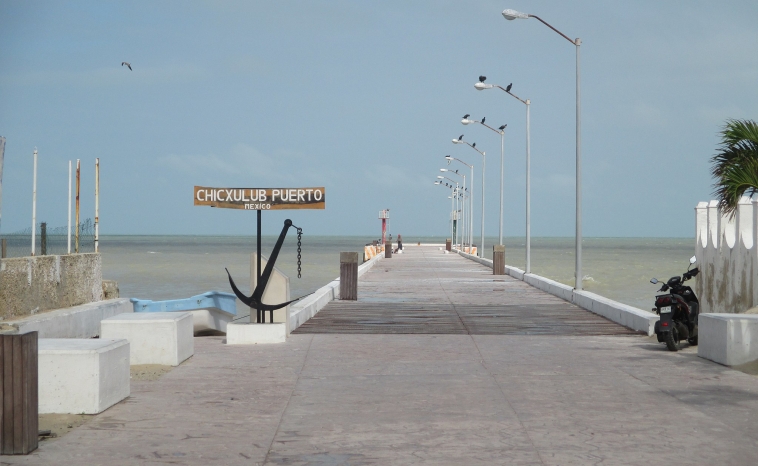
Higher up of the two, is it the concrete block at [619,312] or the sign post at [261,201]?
the sign post at [261,201]

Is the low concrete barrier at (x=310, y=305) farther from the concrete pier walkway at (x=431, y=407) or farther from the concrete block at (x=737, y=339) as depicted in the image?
the concrete block at (x=737, y=339)

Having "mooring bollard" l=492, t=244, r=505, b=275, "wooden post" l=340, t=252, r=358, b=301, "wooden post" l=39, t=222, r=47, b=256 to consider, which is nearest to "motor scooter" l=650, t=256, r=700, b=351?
"wooden post" l=39, t=222, r=47, b=256

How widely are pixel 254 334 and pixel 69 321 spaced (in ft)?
11.0

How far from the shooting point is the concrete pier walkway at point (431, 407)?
8.19 meters

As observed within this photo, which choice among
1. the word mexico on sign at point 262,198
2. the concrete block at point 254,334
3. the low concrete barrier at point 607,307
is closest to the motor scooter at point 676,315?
the low concrete barrier at point 607,307

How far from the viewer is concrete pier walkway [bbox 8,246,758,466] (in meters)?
8.19

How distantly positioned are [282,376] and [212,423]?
3209 mm

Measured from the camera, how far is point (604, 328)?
1958 centimetres

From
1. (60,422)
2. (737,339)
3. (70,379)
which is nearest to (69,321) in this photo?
(70,379)

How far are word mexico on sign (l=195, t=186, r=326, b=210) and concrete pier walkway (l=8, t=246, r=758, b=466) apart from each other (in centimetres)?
243

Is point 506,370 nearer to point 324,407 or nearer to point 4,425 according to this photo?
point 324,407

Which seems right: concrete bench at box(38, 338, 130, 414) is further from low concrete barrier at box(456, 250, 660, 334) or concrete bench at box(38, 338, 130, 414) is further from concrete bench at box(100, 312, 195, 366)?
low concrete barrier at box(456, 250, 660, 334)

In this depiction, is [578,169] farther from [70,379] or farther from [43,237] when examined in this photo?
[70,379]

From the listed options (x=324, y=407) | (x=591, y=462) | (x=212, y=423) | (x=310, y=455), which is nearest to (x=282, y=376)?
(x=324, y=407)
